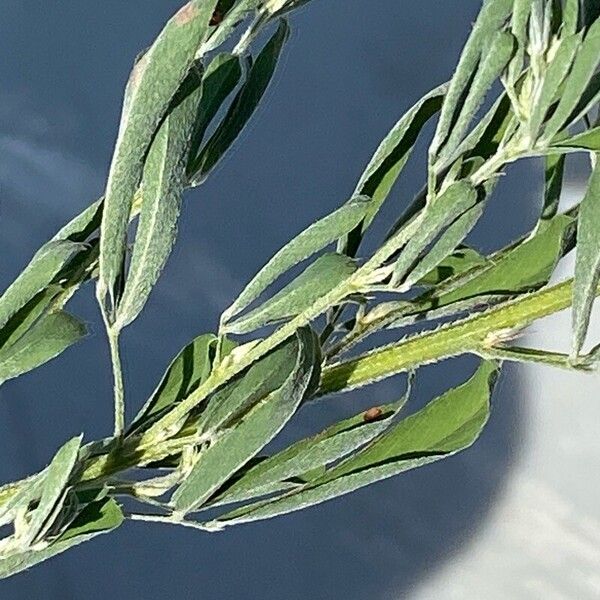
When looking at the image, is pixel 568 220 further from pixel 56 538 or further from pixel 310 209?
pixel 310 209

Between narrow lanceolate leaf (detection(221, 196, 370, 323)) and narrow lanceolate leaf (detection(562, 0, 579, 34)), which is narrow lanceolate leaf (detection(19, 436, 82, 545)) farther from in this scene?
narrow lanceolate leaf (detection(562, 0, 579, 34))

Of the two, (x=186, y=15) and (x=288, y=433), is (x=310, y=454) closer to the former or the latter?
(x=186, y=15)

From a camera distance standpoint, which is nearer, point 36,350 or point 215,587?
point 36,350

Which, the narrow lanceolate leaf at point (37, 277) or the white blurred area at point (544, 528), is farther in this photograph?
the white blurred area at point (544, 528)

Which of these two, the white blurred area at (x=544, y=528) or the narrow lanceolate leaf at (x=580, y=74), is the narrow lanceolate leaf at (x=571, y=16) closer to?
the narrow lanceolate leaf at (x=580, y=74)

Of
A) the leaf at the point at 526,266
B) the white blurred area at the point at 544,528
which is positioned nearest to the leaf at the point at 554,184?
the leaf at the point at 526,266

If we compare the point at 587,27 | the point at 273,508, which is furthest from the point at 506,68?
the point at 273,508

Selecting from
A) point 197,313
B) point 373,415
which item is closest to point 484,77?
point 373,415
